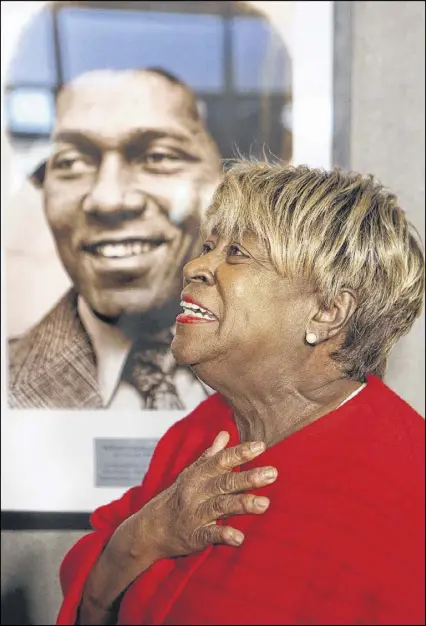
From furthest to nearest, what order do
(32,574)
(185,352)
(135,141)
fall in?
1. (32,574)
2. (135,141)
3. (185,352)

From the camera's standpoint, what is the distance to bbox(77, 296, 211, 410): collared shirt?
1572mm

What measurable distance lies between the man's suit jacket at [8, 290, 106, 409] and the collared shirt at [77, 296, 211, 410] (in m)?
0.01

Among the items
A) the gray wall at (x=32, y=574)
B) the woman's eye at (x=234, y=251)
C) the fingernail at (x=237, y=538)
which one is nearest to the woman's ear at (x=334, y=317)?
the woman's eye at (x=234, y=251)

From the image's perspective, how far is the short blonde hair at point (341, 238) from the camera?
902 mm

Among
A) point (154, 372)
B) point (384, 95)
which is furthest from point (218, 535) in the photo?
point (384, 95)

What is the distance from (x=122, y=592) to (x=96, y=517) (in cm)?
16

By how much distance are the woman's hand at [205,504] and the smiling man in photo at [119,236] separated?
1.94 feet

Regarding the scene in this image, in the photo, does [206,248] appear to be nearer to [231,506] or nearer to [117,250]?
[231,506]

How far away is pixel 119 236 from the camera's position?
60.8 inches

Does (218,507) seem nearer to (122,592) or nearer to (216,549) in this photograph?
(216,549)

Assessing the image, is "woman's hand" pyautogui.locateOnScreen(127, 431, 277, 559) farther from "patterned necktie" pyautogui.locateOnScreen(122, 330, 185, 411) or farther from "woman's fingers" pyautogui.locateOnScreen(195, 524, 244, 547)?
"patterned necktie" pyautogui.locateOnScreen(122, 330, 185, 411)

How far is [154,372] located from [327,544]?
79 cm

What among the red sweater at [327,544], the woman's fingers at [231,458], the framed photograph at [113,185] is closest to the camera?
the red sweater at [327,544]

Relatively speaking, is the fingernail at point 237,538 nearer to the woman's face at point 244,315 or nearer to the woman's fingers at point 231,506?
the woman's fingers at point 231,506
